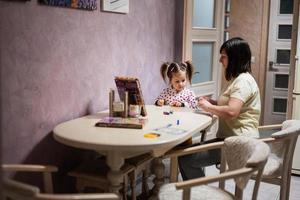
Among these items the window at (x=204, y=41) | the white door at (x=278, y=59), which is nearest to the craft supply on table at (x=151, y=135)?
the window at (x=204, y=41)

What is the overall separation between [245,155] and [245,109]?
66 cm

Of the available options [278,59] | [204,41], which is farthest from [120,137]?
[278,59]

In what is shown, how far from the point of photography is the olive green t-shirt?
8.38 ft

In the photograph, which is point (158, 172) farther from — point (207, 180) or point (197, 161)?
point (207, 180)

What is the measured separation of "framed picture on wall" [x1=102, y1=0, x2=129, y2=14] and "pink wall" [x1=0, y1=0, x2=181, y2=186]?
1.7 inches

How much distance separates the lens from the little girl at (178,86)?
293cm

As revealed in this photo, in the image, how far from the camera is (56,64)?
88.4 inches

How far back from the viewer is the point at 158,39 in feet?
11.4

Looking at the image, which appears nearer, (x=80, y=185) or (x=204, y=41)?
(x=80, y=185)

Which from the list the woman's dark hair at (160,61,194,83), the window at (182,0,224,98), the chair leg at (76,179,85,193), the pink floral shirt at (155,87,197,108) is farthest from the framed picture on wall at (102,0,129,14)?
the chair leg at (76,179,85,193)

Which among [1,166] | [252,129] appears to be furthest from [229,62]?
[1,166]

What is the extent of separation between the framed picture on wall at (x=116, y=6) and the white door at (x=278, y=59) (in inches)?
117

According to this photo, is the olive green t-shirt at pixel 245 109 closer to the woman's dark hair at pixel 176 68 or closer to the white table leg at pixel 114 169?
the woman's dark hair at pixel 176 68

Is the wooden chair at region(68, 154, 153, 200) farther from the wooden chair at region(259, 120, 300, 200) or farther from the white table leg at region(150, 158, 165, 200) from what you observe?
the wooden chair at region(259, 120, 300, 200)
